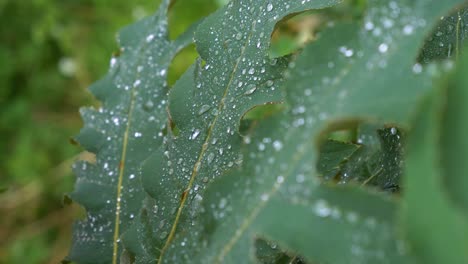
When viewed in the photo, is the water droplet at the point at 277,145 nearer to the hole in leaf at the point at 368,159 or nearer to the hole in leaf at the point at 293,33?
the hole in leaf at the point at 368,159

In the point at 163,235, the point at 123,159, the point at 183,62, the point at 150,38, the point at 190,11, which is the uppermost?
the point at 190,11

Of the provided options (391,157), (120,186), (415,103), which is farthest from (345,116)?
(120,186)

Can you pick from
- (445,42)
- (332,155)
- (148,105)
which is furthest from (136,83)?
(445,42)

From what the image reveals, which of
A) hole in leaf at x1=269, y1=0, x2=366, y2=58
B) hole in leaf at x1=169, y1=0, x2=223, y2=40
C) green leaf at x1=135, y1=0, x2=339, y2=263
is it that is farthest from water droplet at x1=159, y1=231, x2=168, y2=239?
hole in leaf at x1=169, y1=0, x2=223, y2=40

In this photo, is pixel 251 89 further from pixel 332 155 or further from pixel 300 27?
pixel 300 27

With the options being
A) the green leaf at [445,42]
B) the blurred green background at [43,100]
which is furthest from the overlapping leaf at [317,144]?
the blurred green background at [43,100]

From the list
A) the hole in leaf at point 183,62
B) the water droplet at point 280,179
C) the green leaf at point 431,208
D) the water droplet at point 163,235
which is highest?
the hole in leaf at point 183,62

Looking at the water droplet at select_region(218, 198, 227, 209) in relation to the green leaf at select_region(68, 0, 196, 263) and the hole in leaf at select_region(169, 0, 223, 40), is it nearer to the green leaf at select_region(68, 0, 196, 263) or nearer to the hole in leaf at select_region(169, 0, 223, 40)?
the green leaf at select_region(68, 0, 196, 263)
